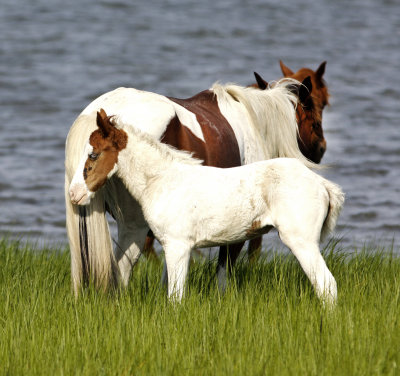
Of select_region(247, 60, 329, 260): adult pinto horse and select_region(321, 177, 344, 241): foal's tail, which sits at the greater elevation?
select_region(321, 177, 344, 241): foal's tail

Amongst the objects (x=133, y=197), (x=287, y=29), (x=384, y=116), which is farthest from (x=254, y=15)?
(x=133, y=197)

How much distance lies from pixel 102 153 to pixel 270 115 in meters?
2.11

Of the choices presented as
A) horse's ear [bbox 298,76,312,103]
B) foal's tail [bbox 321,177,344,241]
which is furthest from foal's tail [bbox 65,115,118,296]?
horse's ear [bbox 298,76,312,103]

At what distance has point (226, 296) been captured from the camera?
5410 millimetres

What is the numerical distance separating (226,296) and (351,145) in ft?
31.2

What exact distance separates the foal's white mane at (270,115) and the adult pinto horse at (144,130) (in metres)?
0.12

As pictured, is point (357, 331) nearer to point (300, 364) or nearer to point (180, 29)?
point (300, 364)

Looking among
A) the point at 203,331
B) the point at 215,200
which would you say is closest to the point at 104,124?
the point at 215,200

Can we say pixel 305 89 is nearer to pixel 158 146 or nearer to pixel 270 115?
pixel 270 115

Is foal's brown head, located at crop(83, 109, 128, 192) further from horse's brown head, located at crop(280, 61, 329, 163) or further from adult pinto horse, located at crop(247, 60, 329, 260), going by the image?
horse's brown head, located at crop(280, 61, 329, 163)

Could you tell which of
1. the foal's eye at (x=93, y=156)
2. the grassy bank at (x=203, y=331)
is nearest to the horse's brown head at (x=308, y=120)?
the grassy bank at (x=203, y=331)

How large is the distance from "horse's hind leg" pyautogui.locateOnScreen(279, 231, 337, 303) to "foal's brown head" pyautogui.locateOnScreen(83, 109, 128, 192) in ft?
→ 3.66

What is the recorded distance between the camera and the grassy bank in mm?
4332

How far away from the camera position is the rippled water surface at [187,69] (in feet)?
39.1
